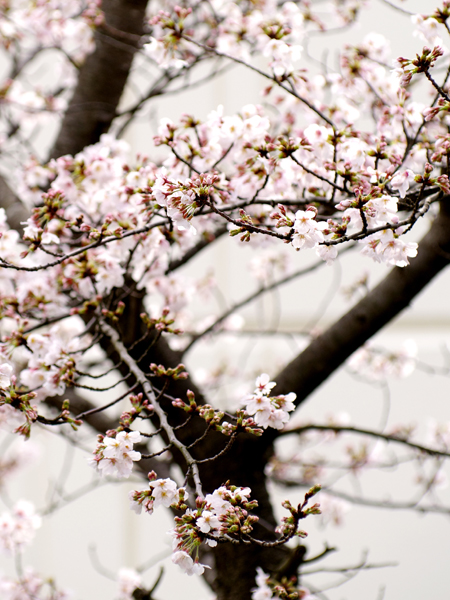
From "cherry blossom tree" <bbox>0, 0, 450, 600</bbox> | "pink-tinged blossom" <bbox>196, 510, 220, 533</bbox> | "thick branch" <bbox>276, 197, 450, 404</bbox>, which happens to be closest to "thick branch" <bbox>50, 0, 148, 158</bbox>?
"cherry blossom tree" <bbox>0, 0, 450, 600</bbox>

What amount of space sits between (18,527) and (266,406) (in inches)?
52.7

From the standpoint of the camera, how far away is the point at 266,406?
72 centimetres

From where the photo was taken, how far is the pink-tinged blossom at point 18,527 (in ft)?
5.37

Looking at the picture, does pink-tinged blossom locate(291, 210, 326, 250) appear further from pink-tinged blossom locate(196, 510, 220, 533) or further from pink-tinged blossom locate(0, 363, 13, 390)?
pink-tinged blossom locate(0, 363, 13, 390)

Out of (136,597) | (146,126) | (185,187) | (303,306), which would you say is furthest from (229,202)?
(146,126)

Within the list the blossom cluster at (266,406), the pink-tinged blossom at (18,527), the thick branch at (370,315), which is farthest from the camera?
the pink-tinged blossom at (18,527)

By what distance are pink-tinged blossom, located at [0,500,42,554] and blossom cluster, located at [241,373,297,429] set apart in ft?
4.13

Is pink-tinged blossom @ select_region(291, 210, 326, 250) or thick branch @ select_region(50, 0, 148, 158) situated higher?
thick branch @ select_region(50, 0, 148, 158)

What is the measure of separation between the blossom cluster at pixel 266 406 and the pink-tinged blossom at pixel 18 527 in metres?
1.26

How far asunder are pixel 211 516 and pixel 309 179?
0.65m

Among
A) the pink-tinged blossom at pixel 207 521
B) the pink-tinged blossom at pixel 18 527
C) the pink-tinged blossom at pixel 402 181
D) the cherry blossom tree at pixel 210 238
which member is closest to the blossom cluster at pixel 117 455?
the cherry blossom tree at pixel 210 238

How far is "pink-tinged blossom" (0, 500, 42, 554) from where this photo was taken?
164cm

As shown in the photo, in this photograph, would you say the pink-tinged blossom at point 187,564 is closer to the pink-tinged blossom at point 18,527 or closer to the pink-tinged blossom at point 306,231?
the pink-tinged blossom at point 306,231

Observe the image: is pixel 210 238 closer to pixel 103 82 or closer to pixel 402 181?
pixel 402 181
